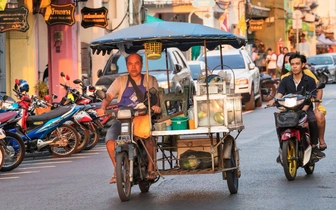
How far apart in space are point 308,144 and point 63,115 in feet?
20.2

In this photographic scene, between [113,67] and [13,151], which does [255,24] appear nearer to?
[113,67]

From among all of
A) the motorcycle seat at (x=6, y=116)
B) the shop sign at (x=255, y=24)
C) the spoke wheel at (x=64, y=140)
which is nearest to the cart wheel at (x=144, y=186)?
the motorcycle seat at (x=6, y=116)

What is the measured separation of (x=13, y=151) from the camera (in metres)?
16.4

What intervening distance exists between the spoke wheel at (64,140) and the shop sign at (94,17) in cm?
1237

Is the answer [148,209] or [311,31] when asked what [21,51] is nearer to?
[148,209]

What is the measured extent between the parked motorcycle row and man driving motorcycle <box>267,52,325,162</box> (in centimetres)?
486

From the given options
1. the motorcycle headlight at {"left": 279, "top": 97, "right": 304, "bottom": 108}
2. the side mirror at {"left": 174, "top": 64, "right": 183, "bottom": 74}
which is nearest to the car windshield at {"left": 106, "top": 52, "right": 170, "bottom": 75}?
the side mirror at {"left": 174, "top": 64, "right": 183, "bottom": 74}

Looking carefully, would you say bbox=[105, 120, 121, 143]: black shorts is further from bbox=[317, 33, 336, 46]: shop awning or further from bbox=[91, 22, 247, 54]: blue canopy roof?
bbox=[317, 33, 336, 46]: shop awning

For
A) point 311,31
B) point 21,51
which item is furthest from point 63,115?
point 311,31

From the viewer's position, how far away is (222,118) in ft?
38.1

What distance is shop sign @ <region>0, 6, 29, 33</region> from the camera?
927 inches

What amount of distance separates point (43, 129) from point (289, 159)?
21.1ft

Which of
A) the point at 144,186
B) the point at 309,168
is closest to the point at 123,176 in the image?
the point at 144,186

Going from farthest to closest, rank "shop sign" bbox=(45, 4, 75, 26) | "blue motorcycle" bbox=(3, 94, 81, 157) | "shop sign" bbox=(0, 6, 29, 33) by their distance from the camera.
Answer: "shop sign" bbox=(45, 4, 75, 26) < "shop sign" bbox=(0, 6, 29, 33) < "blue motorcycle" bbox=(3, 94, 81, 157)
